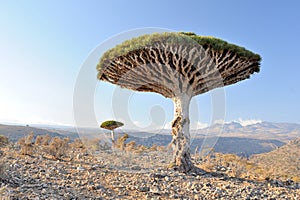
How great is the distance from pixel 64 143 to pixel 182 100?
5.25 m

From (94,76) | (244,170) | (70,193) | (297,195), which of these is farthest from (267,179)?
(94,76)

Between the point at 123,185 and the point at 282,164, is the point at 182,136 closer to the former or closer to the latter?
the point at 123,185

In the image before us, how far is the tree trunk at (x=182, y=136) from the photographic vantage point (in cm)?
852

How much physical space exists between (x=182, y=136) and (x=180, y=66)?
2.31 metres

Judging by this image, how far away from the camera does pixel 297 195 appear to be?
19.8 feet

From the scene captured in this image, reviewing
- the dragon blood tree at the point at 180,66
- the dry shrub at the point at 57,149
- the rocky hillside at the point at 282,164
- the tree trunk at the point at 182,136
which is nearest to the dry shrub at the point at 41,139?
the dry shrub at the point at 57,149

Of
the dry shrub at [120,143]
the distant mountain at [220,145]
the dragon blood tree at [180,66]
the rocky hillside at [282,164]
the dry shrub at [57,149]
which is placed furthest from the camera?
the dry shrub at [120,143]

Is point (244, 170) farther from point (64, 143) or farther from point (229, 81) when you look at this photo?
point (64, 143)

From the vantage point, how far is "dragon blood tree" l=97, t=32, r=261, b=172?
7.85m

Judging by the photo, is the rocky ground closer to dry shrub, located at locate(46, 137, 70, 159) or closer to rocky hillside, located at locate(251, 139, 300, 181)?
dry shrub, located at locate(46, 137, 70, 159)

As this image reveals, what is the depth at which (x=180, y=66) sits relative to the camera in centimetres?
846

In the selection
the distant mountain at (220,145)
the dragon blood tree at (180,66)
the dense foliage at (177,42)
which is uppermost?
the dense foliage at (177,42)

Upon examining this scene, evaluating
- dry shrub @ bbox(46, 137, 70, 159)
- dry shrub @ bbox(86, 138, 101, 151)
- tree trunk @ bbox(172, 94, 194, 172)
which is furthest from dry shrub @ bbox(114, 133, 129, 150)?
tree trunk @ bbox(172, 94, 194, 172)

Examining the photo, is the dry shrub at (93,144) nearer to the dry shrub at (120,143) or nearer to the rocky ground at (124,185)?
the dry shrub at (120,143)
